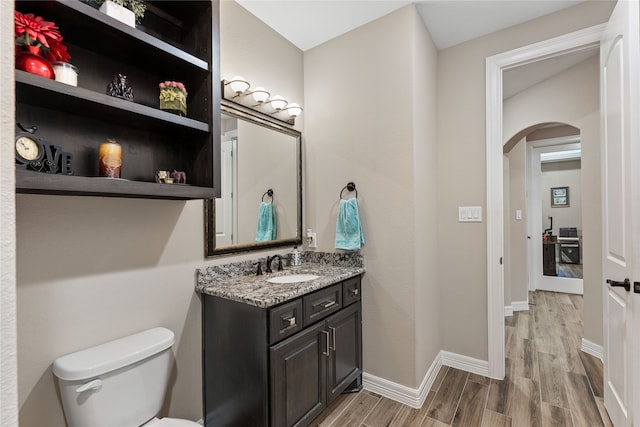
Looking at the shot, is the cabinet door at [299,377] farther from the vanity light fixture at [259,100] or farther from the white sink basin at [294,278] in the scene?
the vanity light fixture at [259,100]

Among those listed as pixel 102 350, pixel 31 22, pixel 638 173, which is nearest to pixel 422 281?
pixel 638 173

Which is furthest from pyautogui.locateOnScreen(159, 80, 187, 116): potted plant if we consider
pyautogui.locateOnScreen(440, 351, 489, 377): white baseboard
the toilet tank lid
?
pyautogui.locateOnScreen(440, 351, 489, 377): white baseboard

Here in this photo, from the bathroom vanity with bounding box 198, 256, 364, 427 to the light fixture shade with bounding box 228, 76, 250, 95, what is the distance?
46.4 inches

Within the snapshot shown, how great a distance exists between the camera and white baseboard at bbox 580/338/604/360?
99.7 inches

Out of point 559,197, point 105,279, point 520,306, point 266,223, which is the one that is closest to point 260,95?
point 266,223

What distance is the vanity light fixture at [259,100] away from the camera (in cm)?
188

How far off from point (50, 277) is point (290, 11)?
2.08m

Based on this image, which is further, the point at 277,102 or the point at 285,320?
the point at 277,102

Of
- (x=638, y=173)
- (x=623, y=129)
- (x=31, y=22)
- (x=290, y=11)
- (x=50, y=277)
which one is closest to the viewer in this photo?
(x=31, y=22)

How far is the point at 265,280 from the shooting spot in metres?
1.86

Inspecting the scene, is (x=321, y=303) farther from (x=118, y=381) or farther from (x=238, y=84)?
(x=238, y=84)

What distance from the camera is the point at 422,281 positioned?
2.12 m

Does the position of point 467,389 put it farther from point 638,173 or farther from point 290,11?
point 290,11

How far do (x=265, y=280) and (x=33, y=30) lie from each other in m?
1.48
